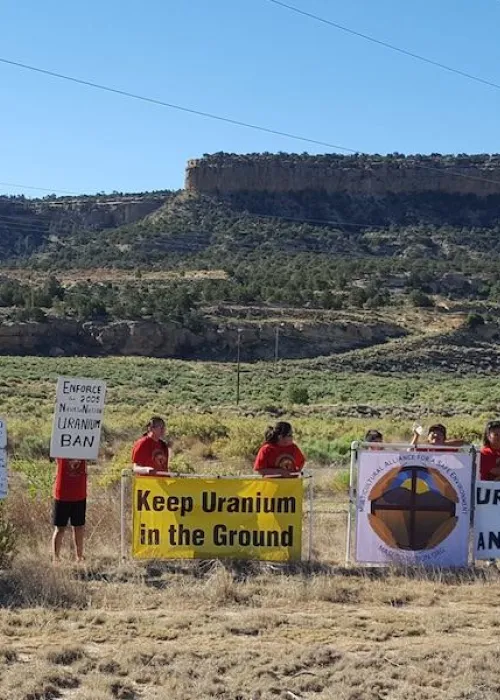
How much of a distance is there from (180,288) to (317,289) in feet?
36.0

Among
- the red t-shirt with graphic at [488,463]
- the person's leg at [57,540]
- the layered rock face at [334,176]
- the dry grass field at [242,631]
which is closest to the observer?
the dry grass field at [242,631]

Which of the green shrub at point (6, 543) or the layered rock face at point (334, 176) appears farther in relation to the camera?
the layered rock face at point (334, 176)

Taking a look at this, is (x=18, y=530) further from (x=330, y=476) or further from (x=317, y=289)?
(x=317, y=289)

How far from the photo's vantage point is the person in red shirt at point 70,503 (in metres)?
9.42

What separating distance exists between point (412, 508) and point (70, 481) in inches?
134

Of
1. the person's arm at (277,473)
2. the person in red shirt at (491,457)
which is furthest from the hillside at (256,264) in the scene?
the person's arm at (277,473)

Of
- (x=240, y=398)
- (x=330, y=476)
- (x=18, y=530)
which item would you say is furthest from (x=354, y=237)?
(x=18, y=530)

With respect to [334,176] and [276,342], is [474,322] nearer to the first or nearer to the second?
[276,342]

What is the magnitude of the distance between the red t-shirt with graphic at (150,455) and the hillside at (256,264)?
57551 millimetres

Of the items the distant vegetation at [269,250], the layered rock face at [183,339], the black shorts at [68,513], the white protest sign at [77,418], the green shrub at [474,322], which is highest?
the distant vegetation at [269,250]

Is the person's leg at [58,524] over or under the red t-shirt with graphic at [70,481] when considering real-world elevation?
under

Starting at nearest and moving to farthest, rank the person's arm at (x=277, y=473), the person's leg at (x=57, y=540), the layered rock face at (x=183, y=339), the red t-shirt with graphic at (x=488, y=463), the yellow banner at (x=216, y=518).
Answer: the person's leg at (x=57, y=540) → the yellow banner at (x=216, y=518) → the person's arm at (x=277, y=473) → the red t-shirt with graphic at (x=488, y=463) → the layered rock face at (x=183, y=339)

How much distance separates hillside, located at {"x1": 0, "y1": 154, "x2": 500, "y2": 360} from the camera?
69.9m

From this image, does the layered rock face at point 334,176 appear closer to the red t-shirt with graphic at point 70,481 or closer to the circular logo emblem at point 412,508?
the circular logo emblem at point 412,508
